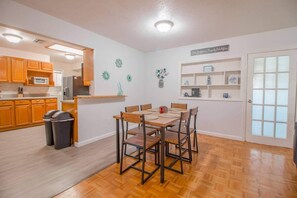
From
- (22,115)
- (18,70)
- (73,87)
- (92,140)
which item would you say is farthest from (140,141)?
(18,70)

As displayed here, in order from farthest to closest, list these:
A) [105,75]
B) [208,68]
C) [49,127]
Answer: [208,68] < [105,75] < [49,127]

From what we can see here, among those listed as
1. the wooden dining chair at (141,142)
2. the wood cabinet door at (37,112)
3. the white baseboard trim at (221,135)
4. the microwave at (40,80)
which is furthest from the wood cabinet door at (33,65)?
the white baseboard trim at (221,135)

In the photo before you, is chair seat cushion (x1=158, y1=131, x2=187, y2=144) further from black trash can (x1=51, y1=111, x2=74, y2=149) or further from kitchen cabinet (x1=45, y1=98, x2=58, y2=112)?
kitchen cabinet (x1=45, y1=98, x2=58, y2=112)

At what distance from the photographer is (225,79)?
11.9 ft

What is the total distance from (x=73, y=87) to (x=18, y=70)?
74.0 inches

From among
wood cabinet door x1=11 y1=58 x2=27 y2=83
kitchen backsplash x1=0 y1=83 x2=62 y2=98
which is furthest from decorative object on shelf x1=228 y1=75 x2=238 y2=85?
kitchen backsplash x1=0 y1=83 x2=62 y2=98

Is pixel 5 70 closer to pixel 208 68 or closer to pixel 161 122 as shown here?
pixel 161 122

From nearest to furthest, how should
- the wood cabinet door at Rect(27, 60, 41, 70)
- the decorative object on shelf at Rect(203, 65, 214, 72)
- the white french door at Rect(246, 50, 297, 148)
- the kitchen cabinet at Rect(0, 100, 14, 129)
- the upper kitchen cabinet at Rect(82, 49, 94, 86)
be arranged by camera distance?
the white french door at Rect(246, 50, 297, 148) → the upper kitchen cabinet at Rect(82, 49, 94, 86) → the decorative object on shelf at Rect(203, 65, 214, 72) → the kitchen cabinet at Rect(0, 100, 14, 129) → the wood cabinet door at Rect(27, 60, 41, 70)

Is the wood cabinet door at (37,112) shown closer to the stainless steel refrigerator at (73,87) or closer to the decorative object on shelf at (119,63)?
the stainless steel refrigerator at (73,87)

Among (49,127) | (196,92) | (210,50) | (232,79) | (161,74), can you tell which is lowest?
(49,127)

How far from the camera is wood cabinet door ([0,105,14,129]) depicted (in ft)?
12.7

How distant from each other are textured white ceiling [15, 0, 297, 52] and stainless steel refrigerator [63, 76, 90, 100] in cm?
191

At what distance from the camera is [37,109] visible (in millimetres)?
4594

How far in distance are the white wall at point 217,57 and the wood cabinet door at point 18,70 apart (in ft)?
13.0
